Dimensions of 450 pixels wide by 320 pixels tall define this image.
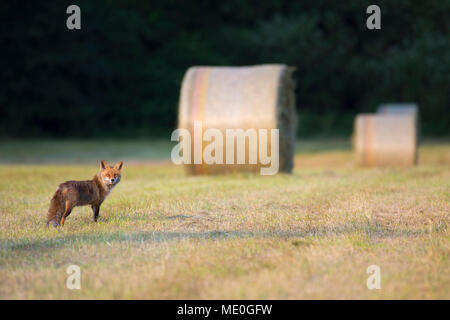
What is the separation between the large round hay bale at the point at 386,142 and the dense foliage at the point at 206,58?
387 inches

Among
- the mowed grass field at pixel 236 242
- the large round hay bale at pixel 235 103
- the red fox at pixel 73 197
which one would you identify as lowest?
the mowed grass field at pixel 236 242

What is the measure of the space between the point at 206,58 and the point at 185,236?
19036 mm

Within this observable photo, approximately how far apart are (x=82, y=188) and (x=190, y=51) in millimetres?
18659

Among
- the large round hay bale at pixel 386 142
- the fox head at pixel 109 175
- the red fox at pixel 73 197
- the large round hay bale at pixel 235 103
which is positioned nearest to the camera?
the red fox at pixel 73 197

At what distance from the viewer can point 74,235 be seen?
4.38 metres

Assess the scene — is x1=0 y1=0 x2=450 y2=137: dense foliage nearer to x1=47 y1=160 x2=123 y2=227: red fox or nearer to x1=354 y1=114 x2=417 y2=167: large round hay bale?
x1=354 y1=114 x2=417 y2=167: large round hay bale

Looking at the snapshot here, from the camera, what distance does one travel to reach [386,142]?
39.6 ft

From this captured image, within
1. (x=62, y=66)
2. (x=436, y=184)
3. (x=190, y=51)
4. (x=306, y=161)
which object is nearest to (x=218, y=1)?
(x=190, y=51)

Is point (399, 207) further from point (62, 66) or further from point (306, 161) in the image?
point (62, 66)

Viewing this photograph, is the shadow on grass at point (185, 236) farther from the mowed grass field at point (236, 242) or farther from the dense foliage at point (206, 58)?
the dense foliage at point (206, 58)

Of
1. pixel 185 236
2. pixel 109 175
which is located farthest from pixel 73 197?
pixel 185 236

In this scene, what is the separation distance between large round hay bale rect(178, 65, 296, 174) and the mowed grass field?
1.56 meters

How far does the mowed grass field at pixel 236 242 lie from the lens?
3168 mm

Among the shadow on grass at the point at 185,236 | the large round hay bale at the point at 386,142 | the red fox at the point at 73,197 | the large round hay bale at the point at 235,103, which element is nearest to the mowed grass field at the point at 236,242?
the shadow on grass at the point at 185,236
